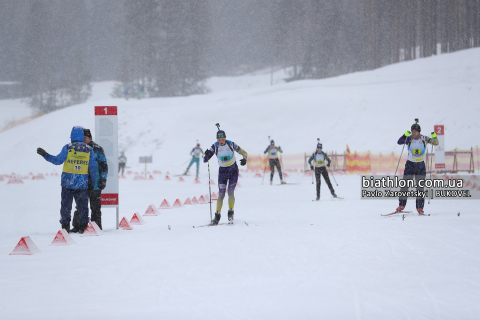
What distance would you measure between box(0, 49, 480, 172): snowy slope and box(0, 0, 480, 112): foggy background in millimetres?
11192

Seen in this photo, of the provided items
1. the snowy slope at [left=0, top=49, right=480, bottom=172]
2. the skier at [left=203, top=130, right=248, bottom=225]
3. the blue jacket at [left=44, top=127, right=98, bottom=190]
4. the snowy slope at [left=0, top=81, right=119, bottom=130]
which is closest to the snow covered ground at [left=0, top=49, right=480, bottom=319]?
the skier at [left=203, top=130, right=248, bottom=225]

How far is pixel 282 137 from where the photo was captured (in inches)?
1590

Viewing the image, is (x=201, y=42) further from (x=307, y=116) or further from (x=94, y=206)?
(x=94, y=206)

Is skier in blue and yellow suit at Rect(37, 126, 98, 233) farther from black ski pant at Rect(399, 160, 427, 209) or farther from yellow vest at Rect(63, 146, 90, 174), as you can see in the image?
black ski pant at Rect(399, 160, 427, 209)

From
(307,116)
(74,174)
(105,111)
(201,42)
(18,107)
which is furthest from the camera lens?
(18,107)

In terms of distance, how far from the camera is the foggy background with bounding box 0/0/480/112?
57853 mm

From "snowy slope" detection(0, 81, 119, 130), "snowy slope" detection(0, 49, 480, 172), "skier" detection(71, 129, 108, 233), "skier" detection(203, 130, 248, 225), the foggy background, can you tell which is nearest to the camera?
"skier" detection(71, 129, 108, 233)

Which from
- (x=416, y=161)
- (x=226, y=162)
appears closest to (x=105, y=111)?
(x=226, y=162)

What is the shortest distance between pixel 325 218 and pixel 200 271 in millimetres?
5366

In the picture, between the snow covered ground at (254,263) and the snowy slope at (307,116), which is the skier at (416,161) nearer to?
the snow covered ground at (254,263)

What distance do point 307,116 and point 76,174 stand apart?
36.1 m

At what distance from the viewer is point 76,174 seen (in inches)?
323

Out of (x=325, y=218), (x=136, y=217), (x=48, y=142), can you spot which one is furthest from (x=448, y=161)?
(x=48, y=142)

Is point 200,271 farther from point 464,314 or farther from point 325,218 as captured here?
point 325,218
